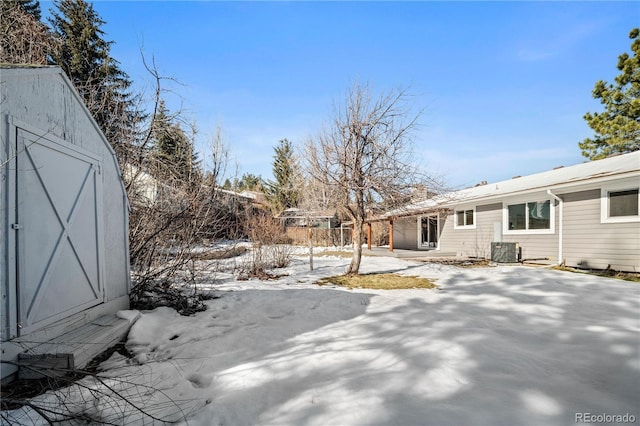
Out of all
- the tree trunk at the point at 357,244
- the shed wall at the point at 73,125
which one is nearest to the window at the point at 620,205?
the tree trunk at the point at 357,244

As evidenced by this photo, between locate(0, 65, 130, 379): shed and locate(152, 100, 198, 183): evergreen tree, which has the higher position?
locate(152, 100, 198, 183): evergreen tree

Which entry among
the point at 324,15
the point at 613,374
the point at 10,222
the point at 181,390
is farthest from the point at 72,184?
the point at 324,15

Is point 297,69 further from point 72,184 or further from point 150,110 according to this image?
point 72,184

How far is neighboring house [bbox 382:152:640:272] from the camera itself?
25.4 ft

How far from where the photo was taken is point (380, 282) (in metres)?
7.20

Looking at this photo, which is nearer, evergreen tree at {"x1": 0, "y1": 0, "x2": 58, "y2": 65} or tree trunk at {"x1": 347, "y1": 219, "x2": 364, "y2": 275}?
evergreen tree at {"x1": 0, "y1": 0, "x2": 58, "y2": 65}

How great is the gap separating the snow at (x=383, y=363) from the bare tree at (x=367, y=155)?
3163mm

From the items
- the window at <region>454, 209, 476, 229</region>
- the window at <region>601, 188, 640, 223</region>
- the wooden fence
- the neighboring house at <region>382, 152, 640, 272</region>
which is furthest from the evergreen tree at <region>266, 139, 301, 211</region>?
the window at <region>601, 188, 640, 223</region>

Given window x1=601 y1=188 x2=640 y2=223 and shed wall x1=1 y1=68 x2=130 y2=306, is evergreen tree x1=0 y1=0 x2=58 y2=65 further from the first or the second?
window x1=601 y1=188 x2=640 y2=223

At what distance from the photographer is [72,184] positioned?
11.4ft

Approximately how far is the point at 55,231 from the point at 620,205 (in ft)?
41.5

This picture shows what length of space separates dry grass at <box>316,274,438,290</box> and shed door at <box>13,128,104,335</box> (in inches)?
196

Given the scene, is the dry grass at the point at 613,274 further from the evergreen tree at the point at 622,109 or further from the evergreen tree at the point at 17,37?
the evergreen tree at the point at 17,37

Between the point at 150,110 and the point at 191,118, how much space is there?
1109 mm
